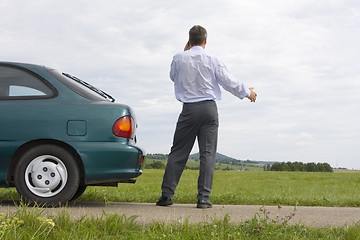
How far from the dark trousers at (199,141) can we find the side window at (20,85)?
161 centimetres

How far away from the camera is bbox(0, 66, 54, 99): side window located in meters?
5.24

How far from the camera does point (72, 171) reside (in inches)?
194

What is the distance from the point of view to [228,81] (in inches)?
210

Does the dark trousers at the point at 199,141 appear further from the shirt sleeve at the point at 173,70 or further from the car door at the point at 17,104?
the car door at the point at 17,104

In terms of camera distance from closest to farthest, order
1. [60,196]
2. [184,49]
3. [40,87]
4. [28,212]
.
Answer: [28,212] → [60,196] → [40,87] → [184,49]

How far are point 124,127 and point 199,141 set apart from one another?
955mm

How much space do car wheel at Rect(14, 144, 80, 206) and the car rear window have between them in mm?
728

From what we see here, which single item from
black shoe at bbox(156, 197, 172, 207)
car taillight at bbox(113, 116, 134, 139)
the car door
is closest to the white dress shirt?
car taillight at bbox(113, 116, 134, 139)

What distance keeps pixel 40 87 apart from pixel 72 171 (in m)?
1.12

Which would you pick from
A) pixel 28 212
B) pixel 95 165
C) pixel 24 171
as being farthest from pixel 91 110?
pixel 28 212

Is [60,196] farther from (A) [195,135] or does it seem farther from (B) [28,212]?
(A) [195,135]

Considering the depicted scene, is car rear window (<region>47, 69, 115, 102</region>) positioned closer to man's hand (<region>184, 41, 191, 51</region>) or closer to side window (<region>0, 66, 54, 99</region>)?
side window (<region>0, 66, 54, 99</region>)

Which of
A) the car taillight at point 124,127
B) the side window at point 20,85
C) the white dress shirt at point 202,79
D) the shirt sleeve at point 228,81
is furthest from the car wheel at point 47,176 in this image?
the shirt sleeve at point 228,81

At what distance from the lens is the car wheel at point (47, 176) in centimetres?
492
